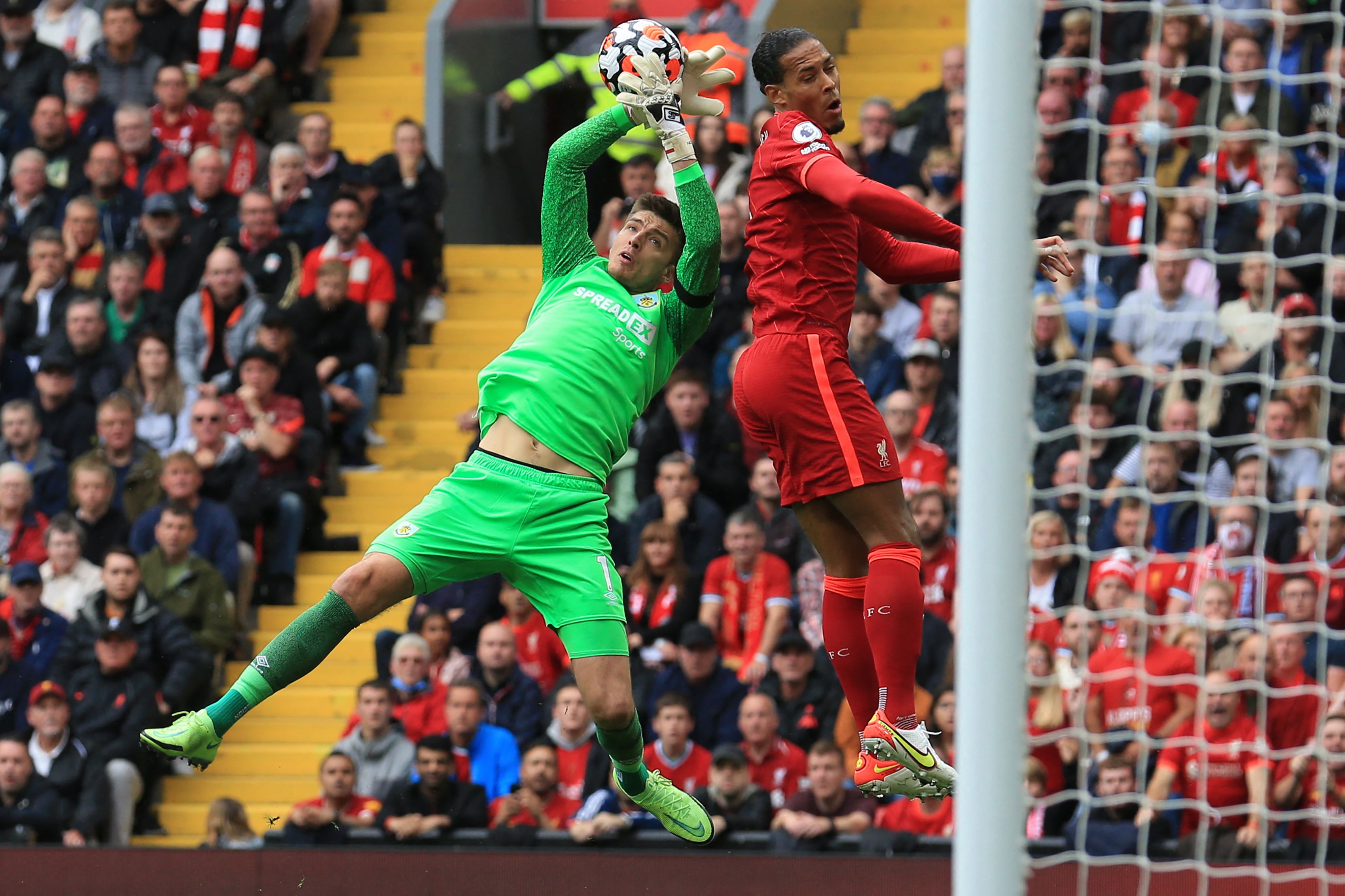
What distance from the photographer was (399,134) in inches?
479

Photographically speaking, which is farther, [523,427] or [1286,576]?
[1286,576]

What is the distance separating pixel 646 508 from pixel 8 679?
11.8 feet

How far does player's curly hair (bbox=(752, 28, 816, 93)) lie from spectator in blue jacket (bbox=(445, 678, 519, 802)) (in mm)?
4296

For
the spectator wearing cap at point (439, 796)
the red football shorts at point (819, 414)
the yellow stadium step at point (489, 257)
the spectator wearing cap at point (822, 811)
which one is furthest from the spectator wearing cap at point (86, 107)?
the red football shorts at point (819, 414)

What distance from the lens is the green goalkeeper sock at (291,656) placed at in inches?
233

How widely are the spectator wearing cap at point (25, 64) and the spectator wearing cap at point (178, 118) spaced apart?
0.85 meters

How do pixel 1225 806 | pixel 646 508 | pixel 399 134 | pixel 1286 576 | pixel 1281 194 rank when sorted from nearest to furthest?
pixel 1225 806 → pixel 1286 576 → pixel 1281 194 → pixel 646 508 → pixel 399 134

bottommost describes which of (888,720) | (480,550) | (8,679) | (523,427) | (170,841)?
(170,841)

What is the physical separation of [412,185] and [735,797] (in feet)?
17.0

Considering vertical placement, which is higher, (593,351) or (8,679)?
(593,351)

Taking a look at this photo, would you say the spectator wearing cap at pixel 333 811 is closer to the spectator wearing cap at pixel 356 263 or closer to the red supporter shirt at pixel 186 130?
the spectator wearing cap at pixel 356 263

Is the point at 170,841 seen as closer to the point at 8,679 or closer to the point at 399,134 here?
the point at 8,679

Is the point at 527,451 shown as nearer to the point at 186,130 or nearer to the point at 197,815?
the point at 197,815

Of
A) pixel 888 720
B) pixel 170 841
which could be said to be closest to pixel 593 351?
pixel 888 720
